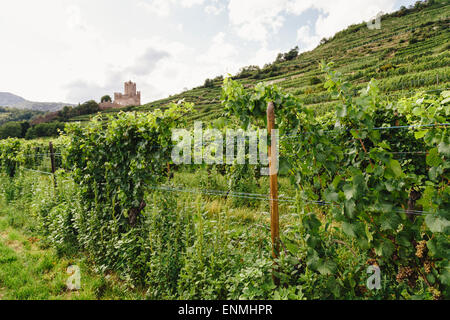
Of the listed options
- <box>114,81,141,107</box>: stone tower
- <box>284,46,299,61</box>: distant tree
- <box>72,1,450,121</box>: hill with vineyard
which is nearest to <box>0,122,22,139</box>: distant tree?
<box>72,1,450,121</box>: hill with vineyard

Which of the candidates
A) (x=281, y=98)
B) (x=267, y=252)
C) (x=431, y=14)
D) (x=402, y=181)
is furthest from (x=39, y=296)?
(x=431, y=14)

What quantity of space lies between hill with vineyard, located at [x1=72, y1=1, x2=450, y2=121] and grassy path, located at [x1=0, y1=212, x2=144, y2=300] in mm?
10977

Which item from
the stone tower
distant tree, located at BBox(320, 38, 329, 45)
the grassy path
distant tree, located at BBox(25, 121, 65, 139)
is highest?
distant tree, located at BBox(320, 38, 329, 45)

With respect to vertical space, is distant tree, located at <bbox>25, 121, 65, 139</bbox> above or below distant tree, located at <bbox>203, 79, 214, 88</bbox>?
below

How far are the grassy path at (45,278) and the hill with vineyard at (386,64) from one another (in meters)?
11.0

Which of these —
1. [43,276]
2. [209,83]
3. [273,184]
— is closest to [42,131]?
[209,83]

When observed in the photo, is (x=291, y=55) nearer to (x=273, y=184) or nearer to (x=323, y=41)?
(x=323, y=41)

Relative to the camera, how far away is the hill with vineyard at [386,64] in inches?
867

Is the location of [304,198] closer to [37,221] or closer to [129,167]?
[129,167]

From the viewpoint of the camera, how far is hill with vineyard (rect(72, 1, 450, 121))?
2202 cm

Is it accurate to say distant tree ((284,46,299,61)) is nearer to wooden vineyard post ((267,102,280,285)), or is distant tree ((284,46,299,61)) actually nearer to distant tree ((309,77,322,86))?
distant tree ((309,77,322,86))

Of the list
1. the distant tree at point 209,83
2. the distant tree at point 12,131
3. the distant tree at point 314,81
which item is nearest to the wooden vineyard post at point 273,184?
the distant tree at point 314,81

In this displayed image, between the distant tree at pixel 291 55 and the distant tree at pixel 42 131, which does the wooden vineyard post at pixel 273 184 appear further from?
the distant tree at pixel 291 55

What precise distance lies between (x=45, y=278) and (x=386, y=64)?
40471mm
